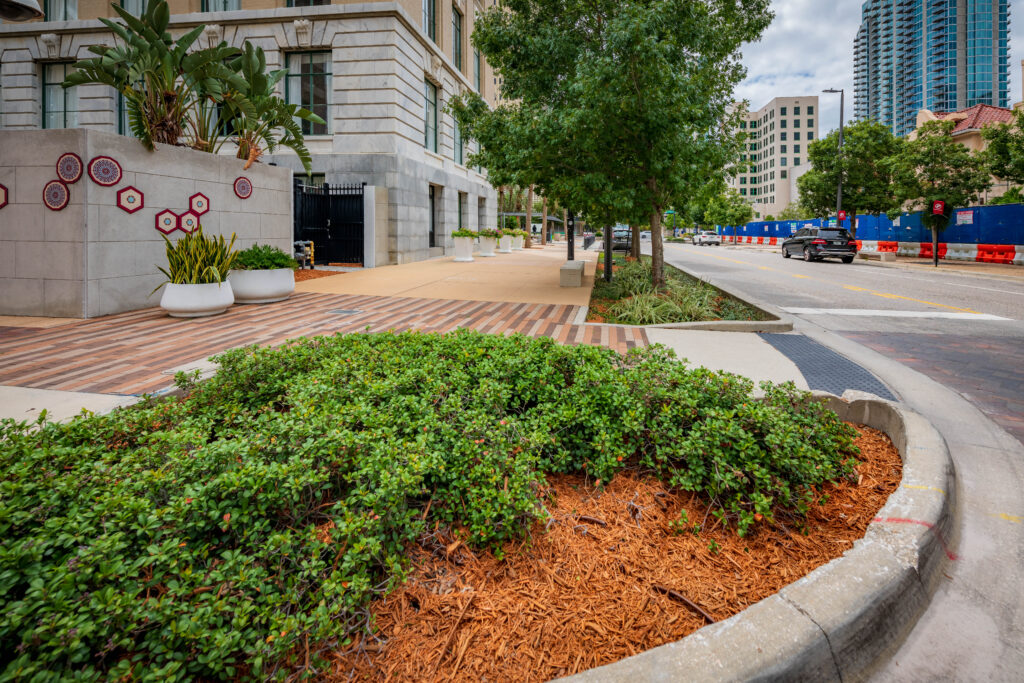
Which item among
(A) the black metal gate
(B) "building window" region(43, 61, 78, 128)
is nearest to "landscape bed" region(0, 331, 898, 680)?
(A) the black metal gate

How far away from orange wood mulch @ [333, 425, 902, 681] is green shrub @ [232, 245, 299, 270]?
31.2 feet

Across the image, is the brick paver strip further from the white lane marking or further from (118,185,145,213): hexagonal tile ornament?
the white lane marking

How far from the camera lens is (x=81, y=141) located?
29.8 feet

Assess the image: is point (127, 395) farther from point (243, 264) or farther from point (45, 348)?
point (243, 264)

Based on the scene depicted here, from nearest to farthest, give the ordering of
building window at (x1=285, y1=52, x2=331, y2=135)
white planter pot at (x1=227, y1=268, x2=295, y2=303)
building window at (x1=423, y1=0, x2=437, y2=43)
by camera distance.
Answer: white planter pot at (x1=227, y1=268, x2=295, y2=303) → building window at (x1=285, y1=52, x2=331, y2=135) → building window at (x1=423, y1=0, x2=437, y2=43)

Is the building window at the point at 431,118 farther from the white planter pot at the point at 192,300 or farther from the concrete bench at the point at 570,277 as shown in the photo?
the white planter pot at the point at 192,300

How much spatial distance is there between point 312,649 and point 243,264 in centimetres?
1016

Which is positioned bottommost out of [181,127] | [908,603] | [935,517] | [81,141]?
[908,603]

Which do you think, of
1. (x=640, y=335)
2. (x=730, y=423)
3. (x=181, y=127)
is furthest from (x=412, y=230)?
(x=730, y=423)

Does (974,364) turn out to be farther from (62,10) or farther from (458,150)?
(62,10)

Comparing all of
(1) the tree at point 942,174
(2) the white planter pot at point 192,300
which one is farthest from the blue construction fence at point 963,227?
(2) the white planter pot at point 192,300

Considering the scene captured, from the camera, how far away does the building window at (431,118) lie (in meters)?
25.5

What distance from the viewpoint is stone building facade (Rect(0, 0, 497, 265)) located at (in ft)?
69.3

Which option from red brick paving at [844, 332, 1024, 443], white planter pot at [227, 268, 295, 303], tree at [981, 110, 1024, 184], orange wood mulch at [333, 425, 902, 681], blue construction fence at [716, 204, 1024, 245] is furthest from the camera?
blue construction fence at [716, 204, 1024, 245]
